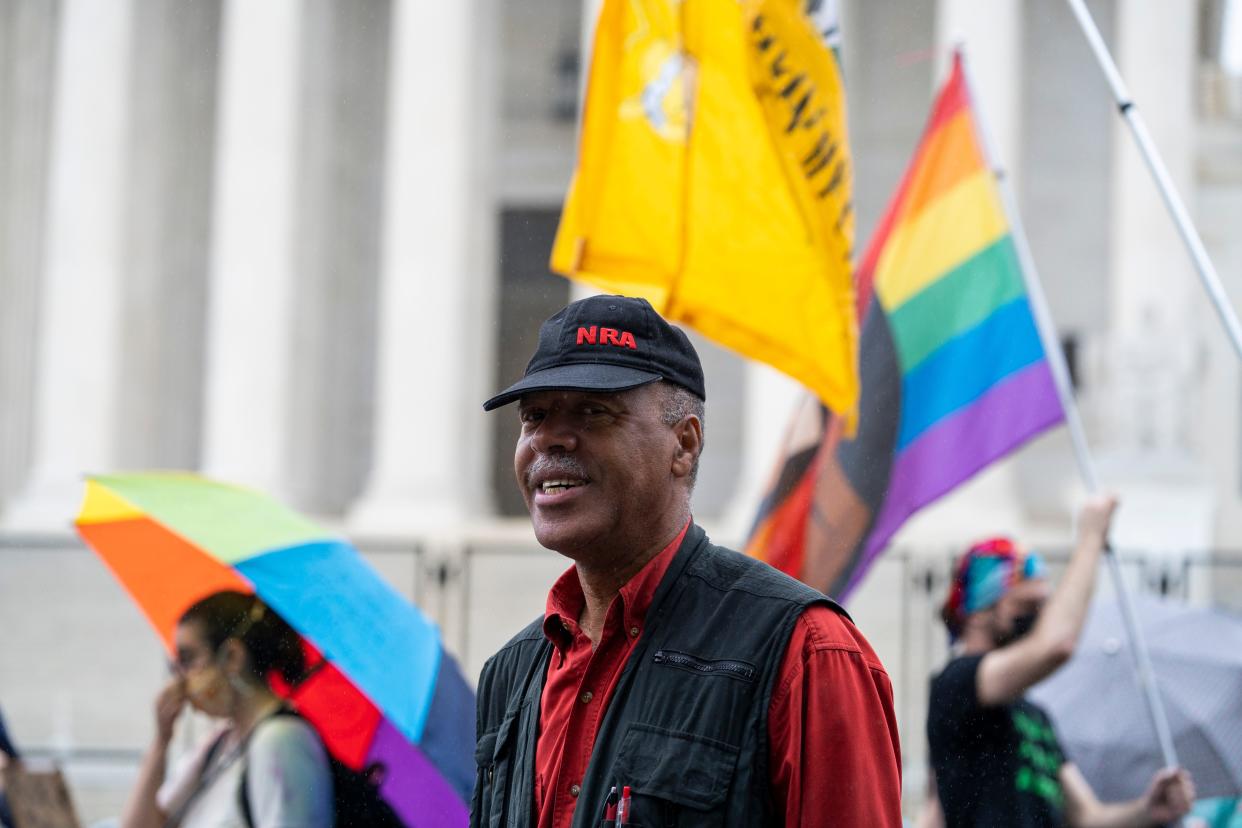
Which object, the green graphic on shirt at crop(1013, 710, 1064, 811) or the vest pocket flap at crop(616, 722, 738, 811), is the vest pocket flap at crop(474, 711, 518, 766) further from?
the green graphic on shirt at crop(1013, 710, 1064, 811)

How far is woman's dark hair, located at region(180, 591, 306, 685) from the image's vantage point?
13.1 ft

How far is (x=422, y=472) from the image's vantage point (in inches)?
867

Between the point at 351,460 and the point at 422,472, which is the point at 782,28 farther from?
the point at 351,460

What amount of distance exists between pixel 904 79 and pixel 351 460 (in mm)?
11038

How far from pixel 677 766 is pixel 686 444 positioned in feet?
1.89

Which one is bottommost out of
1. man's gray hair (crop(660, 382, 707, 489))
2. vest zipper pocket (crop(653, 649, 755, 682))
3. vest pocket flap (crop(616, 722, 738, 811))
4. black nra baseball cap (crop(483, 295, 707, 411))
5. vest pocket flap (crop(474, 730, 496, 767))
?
vest pocket flap (crop(474, 730, 496, 767))

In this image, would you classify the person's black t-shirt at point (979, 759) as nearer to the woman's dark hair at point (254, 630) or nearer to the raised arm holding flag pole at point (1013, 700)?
the raised arm holding flag pole at point (1013, 700)

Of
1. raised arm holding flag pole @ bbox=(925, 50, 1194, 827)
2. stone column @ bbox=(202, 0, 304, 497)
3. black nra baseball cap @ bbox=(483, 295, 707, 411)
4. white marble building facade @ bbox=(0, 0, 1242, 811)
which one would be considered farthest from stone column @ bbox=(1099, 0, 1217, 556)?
black nra baseball cap @ bbox=(483, 295, 707, 411)

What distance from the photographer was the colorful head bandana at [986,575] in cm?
449

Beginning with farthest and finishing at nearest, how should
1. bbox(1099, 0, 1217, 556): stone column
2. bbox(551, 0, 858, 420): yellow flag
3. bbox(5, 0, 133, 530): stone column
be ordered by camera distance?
bbox(5, 0, 133, 530): stone column → bbox(1099, 0, 1217, 556): stone column → bbox(551, 0, 858, 420): yellow flag

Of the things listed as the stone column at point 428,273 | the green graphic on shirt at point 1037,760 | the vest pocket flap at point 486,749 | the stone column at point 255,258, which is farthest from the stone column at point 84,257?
the vest pocket flap at point 486,749

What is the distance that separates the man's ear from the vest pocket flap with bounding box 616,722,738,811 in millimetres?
469

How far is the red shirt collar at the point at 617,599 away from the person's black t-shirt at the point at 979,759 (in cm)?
185

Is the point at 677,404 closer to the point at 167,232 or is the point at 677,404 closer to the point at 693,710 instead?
the point at 693,710
